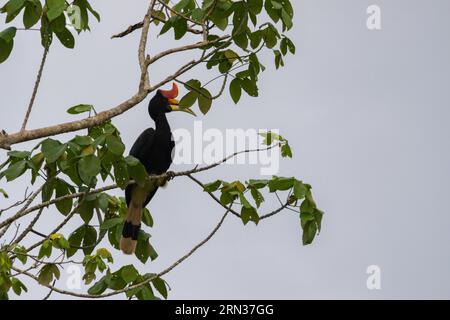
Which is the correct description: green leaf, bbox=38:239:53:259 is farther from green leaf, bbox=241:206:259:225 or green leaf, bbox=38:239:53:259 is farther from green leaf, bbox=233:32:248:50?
green leaf, bbox=233:32:248:50

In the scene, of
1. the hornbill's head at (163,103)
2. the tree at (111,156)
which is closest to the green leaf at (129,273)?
the tree at (111,156)

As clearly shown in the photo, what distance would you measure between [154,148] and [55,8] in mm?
3465

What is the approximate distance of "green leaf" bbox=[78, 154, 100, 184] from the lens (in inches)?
166

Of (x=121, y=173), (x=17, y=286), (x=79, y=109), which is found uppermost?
(x=79, y=109)

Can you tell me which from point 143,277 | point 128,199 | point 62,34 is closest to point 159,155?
point 128,199

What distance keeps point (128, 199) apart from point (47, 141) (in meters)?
3.03

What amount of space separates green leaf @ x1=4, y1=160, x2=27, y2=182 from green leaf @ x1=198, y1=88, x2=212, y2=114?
1.55 metres

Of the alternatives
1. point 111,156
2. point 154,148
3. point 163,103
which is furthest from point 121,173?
point 163,103

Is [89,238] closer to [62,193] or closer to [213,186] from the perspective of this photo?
[62,193]

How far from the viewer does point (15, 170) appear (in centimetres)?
443

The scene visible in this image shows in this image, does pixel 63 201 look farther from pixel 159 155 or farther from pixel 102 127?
pixel 159 155

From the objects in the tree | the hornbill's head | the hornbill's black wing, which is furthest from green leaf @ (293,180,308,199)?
the hornbill's head

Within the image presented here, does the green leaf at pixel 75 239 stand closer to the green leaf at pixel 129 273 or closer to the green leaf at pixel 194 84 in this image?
the green leaf at pixel 129 273
